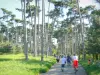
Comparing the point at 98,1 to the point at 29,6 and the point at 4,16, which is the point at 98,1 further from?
the point at 4,16

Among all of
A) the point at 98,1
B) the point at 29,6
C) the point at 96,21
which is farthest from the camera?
the point at 29,6

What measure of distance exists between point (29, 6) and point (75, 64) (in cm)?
3992

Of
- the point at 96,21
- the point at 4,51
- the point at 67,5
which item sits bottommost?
the point at 4,51

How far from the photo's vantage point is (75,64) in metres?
28.0

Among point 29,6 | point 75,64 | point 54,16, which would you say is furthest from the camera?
point 54,16

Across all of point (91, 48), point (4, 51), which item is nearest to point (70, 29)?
point (4, 51)

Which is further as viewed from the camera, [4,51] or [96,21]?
[4,51]

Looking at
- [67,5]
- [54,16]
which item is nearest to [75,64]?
[67,5]

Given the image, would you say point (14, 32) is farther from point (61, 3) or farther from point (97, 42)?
point (97, 42)

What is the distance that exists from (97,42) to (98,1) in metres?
12.3

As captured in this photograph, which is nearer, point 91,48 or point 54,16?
point 91,48

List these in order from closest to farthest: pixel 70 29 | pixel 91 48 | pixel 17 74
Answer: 1. pixel 17 74
2. pixel 91 48
3. pixel 70 29

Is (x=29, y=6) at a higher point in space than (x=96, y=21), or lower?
higher

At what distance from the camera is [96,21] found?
41250 mm
